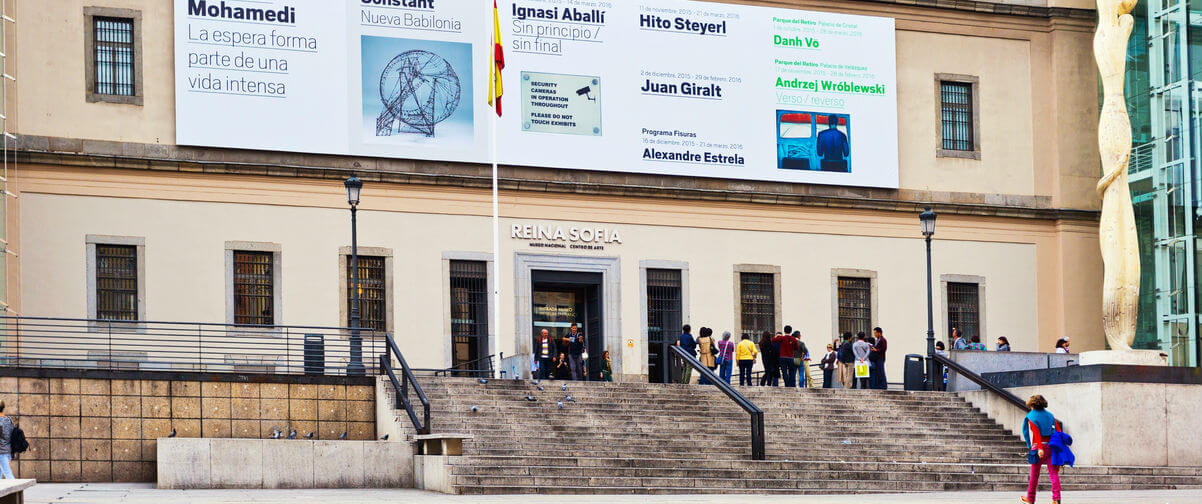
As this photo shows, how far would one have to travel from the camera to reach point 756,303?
117 ft

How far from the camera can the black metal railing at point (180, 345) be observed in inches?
1149

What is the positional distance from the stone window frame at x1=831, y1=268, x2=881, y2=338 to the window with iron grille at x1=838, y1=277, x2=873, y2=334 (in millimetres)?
20

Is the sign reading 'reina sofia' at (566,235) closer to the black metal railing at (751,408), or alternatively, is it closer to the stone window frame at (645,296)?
the stone window frame at (645,296)

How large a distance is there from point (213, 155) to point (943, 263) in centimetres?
1455

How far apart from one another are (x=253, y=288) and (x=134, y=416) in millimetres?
6301

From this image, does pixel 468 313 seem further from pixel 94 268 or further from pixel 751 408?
pixel 751 408

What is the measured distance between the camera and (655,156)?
34.9 metres

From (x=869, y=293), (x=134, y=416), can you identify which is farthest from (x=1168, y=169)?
(x=134, y=416)

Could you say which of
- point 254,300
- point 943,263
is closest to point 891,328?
point 943,263

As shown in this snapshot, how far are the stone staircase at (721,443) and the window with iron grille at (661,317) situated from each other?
506 centimetres

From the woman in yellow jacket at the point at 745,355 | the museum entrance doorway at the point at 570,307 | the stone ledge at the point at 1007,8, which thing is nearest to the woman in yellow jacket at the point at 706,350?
the woman in yellow jacket at the point at 745,355

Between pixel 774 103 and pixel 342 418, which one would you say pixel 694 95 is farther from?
pixel 342 418

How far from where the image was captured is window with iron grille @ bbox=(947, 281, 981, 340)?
3688 centimetres

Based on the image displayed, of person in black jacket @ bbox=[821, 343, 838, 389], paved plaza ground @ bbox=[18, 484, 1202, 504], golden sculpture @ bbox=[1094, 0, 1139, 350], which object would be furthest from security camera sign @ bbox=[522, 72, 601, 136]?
paved plaza ground @ bbox=[18, 484, 1202, 504]
